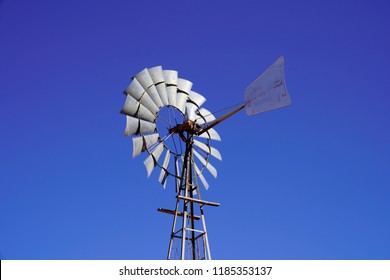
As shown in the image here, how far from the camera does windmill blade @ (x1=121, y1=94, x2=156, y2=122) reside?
1216 centimetres

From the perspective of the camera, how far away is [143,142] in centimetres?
1241

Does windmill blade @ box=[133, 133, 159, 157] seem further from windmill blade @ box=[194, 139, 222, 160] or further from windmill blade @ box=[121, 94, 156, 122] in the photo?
windmill blade @ box=[194, 139, 222, 160]

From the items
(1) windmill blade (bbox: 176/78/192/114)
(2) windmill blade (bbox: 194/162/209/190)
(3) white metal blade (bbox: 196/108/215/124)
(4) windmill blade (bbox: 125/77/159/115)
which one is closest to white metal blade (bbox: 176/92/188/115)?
(1) windmill blade (bbox: 176/78/192/114)

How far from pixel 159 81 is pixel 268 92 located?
10.2ft

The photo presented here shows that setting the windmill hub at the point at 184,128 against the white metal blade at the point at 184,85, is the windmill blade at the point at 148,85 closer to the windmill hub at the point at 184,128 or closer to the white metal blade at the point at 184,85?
the windmill hub at the point at 184,128

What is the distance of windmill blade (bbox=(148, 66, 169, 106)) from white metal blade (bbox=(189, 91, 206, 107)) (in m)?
1.24

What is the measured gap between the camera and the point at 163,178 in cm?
1287

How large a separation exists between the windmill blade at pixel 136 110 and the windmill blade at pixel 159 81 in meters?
0.70

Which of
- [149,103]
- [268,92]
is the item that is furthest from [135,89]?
[268,92]

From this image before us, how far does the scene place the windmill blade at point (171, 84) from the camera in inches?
531

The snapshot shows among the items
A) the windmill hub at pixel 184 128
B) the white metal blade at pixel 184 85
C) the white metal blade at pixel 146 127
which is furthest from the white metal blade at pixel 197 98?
the white metal blade at pixel 146 127

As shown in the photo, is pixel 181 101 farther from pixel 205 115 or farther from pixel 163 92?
pixel 205 115

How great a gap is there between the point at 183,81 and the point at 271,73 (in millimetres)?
3358
